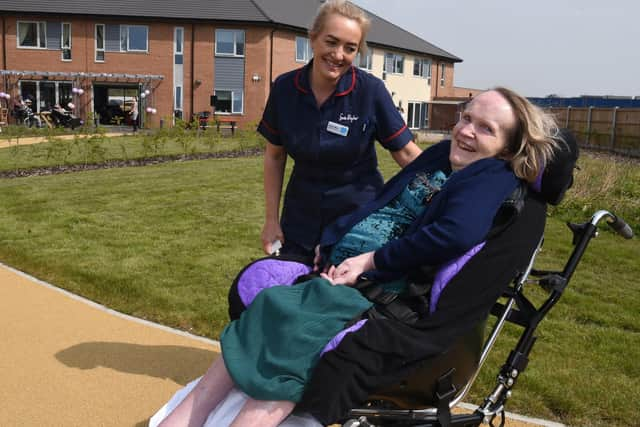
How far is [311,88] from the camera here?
3252 millimetres

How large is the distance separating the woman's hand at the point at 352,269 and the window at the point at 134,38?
36.0 m

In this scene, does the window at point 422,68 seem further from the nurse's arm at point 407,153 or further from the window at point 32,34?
the nurse's arm at point 407,153

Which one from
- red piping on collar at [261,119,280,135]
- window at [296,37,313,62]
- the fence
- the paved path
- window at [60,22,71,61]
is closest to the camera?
red piping on collar at [261,119,280,135]

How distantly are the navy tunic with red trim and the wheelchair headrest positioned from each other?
901 millimetres

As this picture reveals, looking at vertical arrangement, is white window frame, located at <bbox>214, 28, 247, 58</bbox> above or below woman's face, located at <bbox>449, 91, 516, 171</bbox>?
above

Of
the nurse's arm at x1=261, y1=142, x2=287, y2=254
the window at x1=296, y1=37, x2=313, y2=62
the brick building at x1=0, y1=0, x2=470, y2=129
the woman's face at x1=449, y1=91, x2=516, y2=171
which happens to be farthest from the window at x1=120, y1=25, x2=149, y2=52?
the woman's face at x1=449, y1=91, x2=516, y2=171

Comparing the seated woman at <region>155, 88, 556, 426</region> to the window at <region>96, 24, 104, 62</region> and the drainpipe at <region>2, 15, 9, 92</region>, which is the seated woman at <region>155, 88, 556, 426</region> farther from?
the drainpipe at <region>2, 15, 9, 92</region>

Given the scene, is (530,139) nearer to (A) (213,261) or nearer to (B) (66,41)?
(A) (213,261)

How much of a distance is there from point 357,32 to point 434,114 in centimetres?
4969

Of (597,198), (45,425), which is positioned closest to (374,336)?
(45,425)

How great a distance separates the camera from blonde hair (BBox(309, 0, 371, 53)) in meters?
3.07

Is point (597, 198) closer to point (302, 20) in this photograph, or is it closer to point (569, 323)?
point (569, 323)

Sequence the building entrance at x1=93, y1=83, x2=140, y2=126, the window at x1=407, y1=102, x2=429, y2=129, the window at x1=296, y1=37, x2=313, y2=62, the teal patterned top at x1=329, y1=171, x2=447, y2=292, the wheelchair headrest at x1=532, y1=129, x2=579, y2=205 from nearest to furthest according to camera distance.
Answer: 1. the wheelchair headrest at x1=532, y1=129, x2=579, y2=205
2. the teal patterned top at x1=329, y1=171, x2=447, y2=292
3. the building entrance at x1=93, y1=83, x2=140, y2=126
4. the window at x1=296, y1=37, x2=313, y2=62
5. the window at x1=407, y1=102, x2=429, y2=129

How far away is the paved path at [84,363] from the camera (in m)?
3.58
